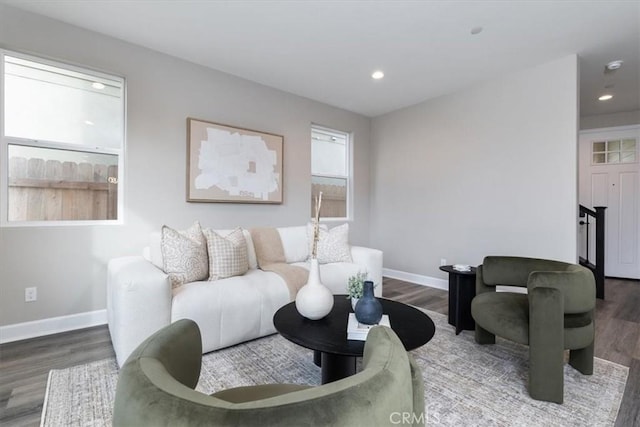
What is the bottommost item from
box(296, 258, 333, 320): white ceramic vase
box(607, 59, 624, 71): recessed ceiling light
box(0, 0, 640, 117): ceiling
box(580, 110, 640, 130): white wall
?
box(296, 258, 333, 320): white ceramic vase

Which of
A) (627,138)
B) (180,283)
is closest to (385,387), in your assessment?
(180,283)

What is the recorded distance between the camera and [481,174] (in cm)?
378

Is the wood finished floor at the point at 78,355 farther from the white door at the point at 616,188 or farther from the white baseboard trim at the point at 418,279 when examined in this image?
the white door at the point at 616,188

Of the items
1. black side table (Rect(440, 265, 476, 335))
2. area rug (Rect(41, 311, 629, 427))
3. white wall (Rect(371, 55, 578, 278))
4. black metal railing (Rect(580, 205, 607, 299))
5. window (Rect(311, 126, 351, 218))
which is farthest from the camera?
window (Rect(311, 126, 351, 218))

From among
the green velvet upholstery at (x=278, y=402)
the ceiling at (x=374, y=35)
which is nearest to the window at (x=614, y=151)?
the ceiling at (x=374, y=35)

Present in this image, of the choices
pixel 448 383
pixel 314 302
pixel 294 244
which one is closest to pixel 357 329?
pixel 314 302

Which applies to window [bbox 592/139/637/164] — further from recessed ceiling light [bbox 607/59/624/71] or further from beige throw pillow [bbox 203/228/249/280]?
beige throw pillow [bbox 203/228/249/280]

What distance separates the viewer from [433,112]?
4.27m

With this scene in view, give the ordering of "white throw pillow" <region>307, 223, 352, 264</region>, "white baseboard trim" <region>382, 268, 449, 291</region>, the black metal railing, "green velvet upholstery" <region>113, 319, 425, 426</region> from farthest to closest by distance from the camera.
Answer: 1. "white baseboard trim" <region>382, 268, 449, 291</region>
2. the black metal railing
3. "white throw pillow" <region>307, 223, 352, 264</region>
4. "green velvet upholstery" <region>113, 319, 425, 426</region>

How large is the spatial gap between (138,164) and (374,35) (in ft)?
8.40

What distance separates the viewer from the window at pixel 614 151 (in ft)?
15.2

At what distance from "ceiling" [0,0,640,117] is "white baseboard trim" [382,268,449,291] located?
2.61 meters

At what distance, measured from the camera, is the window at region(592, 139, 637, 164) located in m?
4.63

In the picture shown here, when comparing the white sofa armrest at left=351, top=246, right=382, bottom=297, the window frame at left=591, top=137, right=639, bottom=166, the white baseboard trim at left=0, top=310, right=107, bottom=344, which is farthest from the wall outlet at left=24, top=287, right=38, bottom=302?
the window frame at left=591, top=137, right=639, bottom=166
